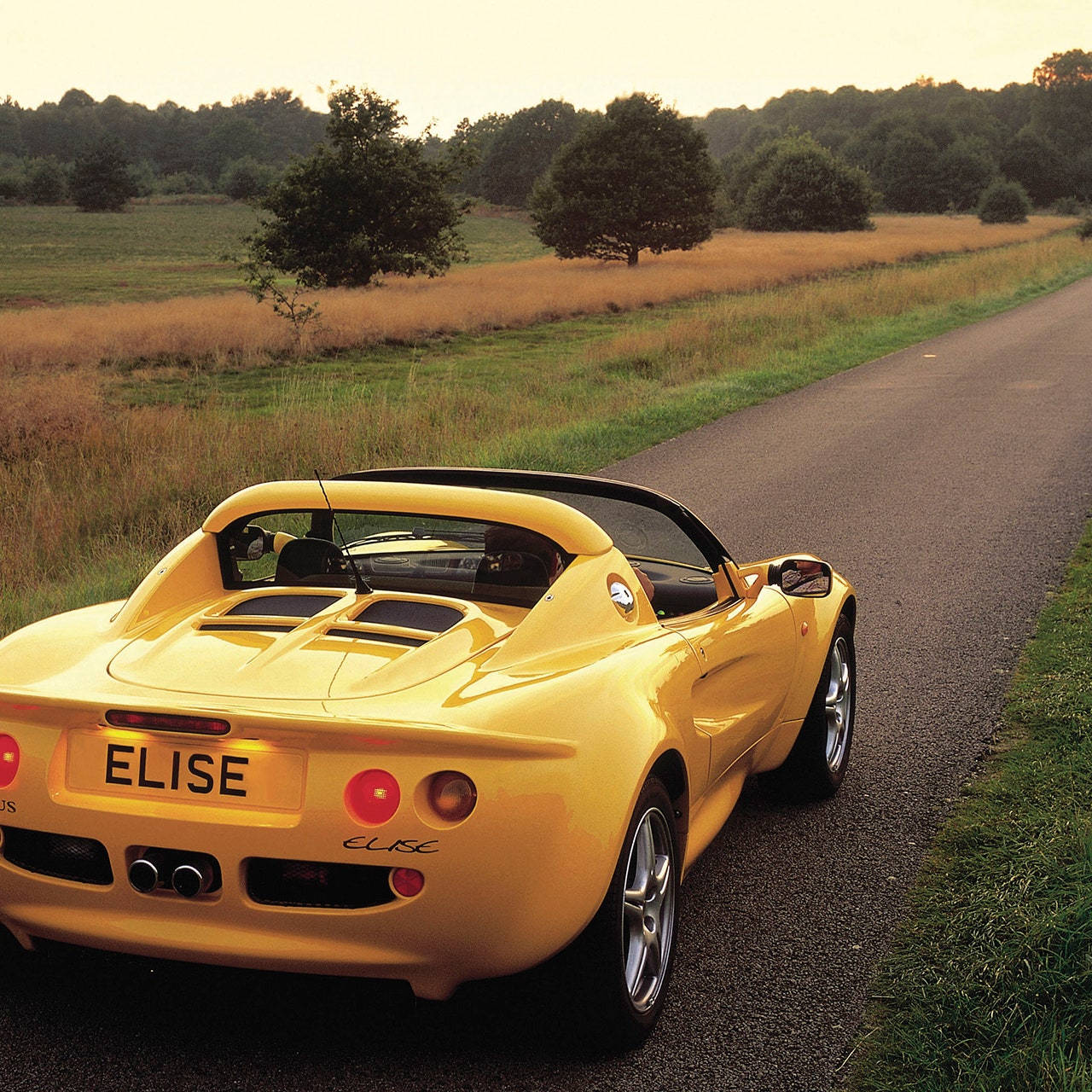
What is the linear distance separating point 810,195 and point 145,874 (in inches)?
3185

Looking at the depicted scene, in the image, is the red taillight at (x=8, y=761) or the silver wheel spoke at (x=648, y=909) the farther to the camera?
the silver wheel spoke at (x=648, y=909)

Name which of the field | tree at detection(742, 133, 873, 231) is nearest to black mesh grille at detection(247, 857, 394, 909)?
the field

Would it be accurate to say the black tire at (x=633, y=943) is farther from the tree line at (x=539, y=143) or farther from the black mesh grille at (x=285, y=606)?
the tree line at (x=539, y=143)

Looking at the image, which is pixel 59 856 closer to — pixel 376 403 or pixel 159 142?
pixel 376 403

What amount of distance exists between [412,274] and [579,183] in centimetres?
1703

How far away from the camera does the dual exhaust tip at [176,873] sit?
2.57m

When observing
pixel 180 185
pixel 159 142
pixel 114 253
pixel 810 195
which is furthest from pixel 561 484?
pixel 159 142

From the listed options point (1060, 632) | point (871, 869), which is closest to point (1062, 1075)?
point (871, 869)

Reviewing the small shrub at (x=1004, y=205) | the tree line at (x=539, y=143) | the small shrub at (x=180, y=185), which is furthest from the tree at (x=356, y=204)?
the small shrub at (x=180, y=185)

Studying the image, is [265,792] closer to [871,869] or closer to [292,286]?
[871,869]

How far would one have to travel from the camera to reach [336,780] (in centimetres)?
253

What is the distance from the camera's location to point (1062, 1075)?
265 cm

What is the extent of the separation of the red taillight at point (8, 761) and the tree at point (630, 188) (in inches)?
2001

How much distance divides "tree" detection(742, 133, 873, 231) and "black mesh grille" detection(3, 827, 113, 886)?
264 ft
